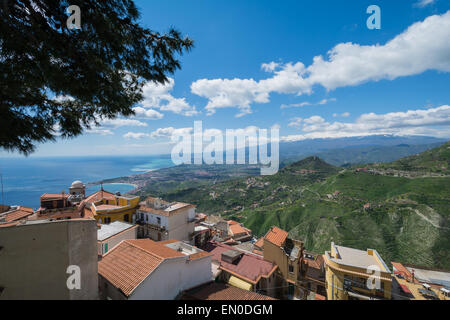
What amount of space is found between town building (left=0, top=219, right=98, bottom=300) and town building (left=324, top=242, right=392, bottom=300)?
394 inches

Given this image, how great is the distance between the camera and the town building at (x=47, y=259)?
361cm

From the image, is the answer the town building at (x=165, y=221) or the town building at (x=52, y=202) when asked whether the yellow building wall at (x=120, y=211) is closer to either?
the town building at (x=165, y=221)

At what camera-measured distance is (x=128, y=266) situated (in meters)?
6.23

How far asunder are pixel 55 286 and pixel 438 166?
86.2 metres

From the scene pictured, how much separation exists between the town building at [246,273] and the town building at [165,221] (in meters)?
3.59

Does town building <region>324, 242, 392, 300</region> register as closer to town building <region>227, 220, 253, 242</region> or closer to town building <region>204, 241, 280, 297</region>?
town building <region>204, 241, 280, 297</region>

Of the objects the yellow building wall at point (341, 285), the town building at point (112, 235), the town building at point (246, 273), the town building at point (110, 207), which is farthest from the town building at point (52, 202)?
the yellow building wall at point (341, 285)

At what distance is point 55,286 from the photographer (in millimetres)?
3959

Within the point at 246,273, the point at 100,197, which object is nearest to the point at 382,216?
the point at 246,273

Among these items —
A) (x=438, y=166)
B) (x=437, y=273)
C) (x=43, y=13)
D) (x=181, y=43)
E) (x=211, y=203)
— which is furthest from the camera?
(x=211, y=203)

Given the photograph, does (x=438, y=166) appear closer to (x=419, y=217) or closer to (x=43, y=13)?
(x=419, y=217)

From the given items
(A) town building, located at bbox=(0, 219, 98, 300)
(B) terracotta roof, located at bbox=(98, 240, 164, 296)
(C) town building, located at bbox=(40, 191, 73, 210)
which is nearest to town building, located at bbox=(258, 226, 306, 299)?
(B) terracotta roof, located at bbox=(98, 240, 164, 296)

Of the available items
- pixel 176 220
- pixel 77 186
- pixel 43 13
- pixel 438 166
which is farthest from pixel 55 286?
pixel 438 166

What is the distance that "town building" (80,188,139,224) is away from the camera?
12758 millimetres
